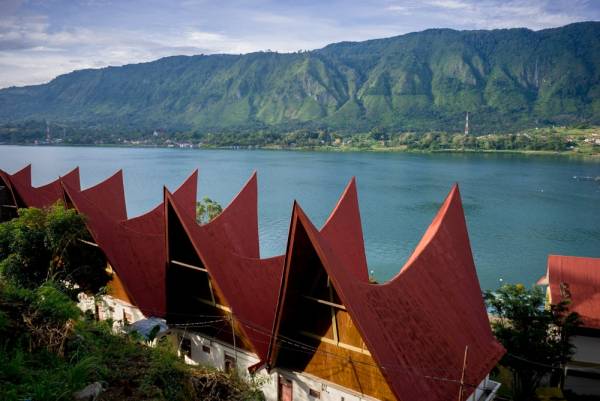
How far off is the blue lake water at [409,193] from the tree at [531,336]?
19163mm

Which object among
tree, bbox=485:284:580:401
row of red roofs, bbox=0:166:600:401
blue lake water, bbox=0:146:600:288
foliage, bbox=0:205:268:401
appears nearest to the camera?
foliage, bbox=0:205:268:401

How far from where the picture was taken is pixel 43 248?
46.5ft

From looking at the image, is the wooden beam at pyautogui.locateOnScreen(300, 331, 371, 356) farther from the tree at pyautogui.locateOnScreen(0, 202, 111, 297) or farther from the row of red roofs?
the tree at pyautogui.locateOnScreen(0, 202, 111, 297)

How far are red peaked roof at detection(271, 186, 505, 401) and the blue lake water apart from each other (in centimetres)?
2073

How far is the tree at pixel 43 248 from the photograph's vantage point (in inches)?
542

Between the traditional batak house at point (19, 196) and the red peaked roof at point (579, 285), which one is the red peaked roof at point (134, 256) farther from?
the red peaked roof at point (579, 285)

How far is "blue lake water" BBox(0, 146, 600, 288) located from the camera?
139 ft

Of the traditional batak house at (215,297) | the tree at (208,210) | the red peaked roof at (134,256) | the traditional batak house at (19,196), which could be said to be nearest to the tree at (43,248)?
the red peaked roof at (134,256)

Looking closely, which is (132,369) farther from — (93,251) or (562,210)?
(562,210)

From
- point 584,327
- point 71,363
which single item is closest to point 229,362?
point 71,363

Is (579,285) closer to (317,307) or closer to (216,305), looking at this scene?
(317,307)

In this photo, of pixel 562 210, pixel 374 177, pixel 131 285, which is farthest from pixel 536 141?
pixel 131 285

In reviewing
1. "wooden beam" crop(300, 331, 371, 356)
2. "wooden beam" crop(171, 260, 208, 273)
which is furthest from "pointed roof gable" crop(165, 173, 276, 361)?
"wooden beam" crop(300, 331, 371, 356)

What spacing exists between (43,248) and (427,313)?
10.9m
